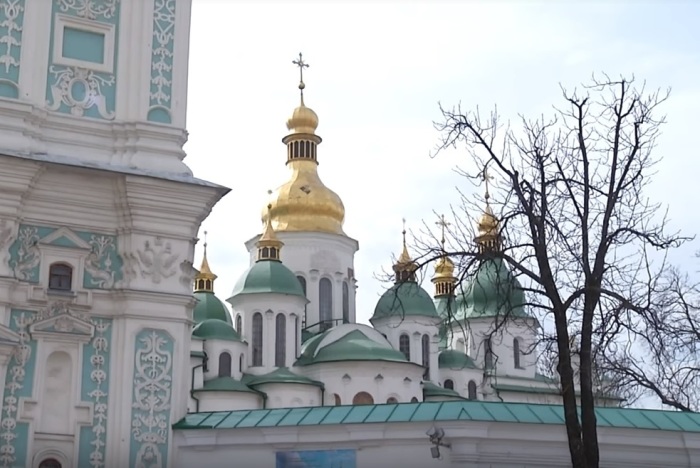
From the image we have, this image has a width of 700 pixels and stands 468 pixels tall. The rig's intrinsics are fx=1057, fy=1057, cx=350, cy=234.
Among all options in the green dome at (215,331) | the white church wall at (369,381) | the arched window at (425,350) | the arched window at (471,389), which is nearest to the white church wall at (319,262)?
the arched window at (425,350)

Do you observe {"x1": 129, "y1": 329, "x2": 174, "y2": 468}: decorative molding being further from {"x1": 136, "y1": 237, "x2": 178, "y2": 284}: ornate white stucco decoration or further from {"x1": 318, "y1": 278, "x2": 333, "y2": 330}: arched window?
{"x1": 318, "y1": 278, "x2": 333, "y2": 330}: arched window

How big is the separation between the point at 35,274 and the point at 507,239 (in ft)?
27.8

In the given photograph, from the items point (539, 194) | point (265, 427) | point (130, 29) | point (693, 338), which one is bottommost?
point (265, 427)

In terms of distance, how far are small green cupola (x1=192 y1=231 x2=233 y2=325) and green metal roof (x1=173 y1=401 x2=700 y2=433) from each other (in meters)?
23.6

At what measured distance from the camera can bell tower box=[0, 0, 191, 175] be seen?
17938mm

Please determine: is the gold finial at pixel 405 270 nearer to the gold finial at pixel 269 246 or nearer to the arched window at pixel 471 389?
the gold finial at pixel 269 246

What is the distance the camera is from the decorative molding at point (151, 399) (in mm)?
17188

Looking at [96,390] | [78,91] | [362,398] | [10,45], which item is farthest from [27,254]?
[362,398]

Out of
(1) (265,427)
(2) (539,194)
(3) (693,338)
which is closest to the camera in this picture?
(2) (539,194)

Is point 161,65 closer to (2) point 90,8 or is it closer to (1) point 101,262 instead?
(2) point 90,8

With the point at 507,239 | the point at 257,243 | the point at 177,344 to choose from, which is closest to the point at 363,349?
the point at 257,243

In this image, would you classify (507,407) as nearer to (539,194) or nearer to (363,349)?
(539,194)

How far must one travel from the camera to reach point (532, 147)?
12.5 meters

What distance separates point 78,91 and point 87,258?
303 cm
